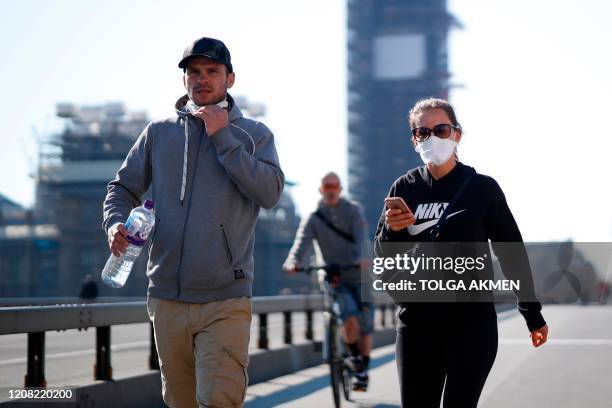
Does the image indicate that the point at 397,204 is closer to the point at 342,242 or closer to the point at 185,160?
the point at 185,160

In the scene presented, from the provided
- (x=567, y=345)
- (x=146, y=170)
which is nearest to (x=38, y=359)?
(x=146, y=170)

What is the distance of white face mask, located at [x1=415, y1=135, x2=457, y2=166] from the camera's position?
520cm

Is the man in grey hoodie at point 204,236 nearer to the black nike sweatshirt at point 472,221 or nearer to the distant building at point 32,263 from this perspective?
the black nike sweatshirt at point 472,221

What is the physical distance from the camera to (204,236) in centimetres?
495

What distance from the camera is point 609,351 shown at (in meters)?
17.8

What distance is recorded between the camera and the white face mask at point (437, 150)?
17.1 feet

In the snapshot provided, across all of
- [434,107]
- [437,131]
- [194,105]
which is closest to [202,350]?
[194,105]

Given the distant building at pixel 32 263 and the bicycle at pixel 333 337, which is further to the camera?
the distant building at pixel 32 263

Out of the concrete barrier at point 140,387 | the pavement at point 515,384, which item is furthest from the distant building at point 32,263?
the concrete barrier at point 140,387

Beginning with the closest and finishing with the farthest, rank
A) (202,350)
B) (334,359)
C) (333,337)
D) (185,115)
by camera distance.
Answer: (202,350)
(185,115)
(334,359)
(333,337)

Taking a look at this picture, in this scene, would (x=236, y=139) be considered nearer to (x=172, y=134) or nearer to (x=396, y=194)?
(x=172, y=134)

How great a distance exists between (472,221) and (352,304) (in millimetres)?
6224

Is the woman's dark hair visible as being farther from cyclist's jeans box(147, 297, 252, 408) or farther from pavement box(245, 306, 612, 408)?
pavement box(245, 306, 612, 408)

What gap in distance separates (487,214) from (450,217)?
174 millimetres
